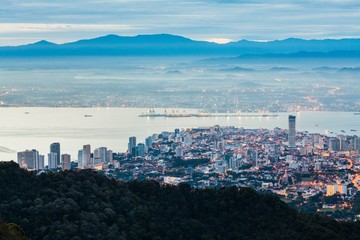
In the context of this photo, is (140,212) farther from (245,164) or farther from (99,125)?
(99,125)

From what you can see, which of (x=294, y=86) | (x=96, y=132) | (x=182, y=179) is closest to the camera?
(x=182, y=179)

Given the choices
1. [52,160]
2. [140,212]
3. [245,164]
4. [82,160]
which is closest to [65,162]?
[52,160]

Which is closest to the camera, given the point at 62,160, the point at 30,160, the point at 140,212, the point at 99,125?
the point at 140,212

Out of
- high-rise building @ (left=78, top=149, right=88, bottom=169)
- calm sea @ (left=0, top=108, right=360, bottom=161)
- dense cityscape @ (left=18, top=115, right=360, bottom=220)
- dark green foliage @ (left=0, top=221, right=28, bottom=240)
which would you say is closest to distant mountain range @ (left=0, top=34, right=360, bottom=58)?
calm sea @ (left=0, top=108, right=360, bottom=161)

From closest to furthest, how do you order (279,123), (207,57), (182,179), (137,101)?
(182,179) → (279,123) → (137,101) → (207,57)

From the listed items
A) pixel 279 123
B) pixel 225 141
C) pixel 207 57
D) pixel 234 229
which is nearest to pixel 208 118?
pixel 279 123

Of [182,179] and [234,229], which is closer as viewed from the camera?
[234,229]

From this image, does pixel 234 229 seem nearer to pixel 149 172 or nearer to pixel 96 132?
pixel 149 172

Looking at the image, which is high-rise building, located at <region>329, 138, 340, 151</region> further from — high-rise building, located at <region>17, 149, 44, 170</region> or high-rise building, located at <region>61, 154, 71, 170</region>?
high-rise building, located at <region>17, 149, 44, 170</region>
